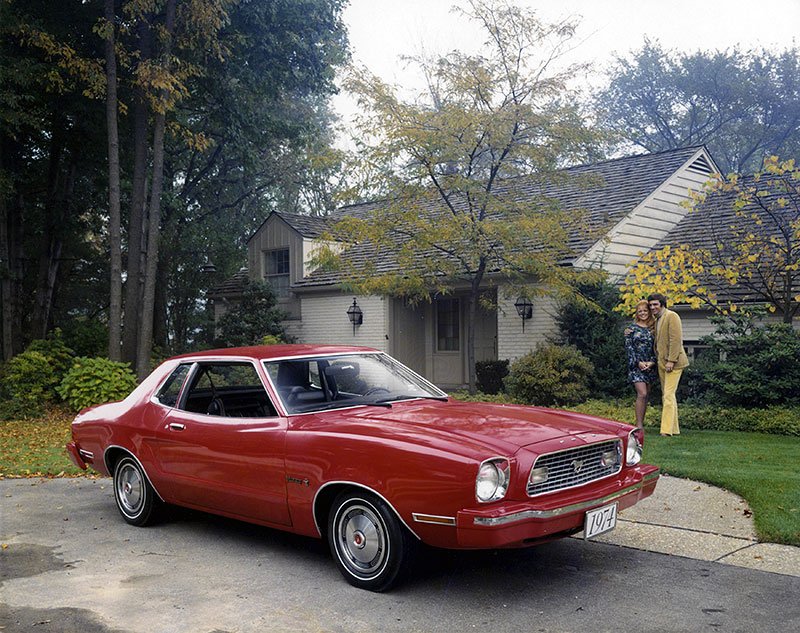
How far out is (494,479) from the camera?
4.54 m

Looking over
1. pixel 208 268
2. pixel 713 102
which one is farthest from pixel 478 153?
pixel 713 102

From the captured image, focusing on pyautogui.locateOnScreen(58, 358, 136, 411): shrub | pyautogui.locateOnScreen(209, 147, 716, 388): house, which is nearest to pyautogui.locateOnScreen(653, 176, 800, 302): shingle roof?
pyautogui.locateOnScreen(209, 147, 716, 388): house

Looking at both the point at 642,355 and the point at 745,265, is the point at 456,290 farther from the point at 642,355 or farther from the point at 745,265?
the point at 642,355

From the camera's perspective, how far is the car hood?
4.86m

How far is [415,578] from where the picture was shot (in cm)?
510

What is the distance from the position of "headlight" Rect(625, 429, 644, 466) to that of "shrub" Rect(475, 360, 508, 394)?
12032 millimetres

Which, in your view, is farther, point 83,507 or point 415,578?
point 83,507

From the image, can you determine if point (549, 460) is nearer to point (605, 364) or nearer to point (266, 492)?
point (266, 492)

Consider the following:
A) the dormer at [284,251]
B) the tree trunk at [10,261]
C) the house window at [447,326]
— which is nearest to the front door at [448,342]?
the house window at [447,326]

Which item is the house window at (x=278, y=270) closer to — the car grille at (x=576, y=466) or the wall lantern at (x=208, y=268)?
the wall lantern at (x=208, y=268)

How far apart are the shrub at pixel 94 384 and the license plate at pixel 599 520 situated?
12163mm

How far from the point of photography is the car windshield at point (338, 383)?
582 centimetres

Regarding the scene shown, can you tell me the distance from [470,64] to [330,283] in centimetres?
889

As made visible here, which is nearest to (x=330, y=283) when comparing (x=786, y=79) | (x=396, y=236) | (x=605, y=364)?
(x=396, y=236)
